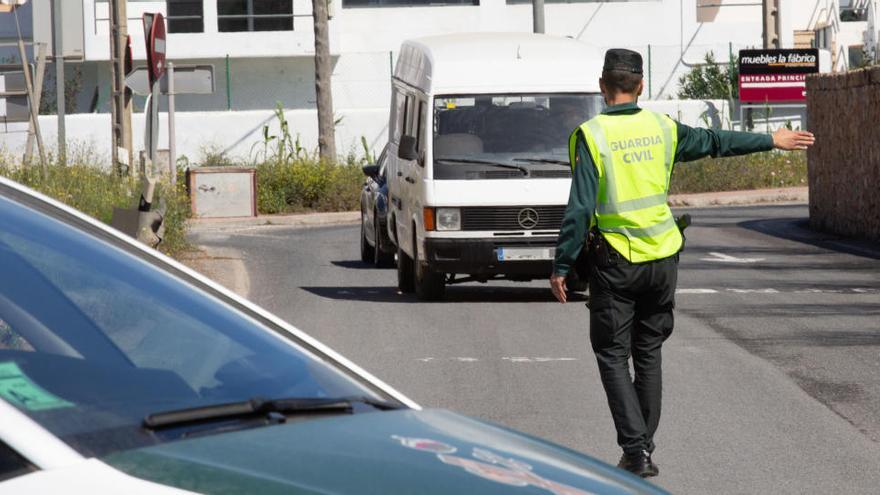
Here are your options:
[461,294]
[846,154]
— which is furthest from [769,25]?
[461,294]

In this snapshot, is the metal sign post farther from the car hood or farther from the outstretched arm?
the car hood

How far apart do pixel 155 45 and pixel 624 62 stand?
11.1 meters

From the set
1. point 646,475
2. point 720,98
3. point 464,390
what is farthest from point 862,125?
point 720,98

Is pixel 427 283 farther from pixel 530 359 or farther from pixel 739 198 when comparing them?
pixel 739 198

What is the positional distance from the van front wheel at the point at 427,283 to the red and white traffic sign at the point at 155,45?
351 cm

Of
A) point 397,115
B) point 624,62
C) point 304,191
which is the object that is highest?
point 624,62

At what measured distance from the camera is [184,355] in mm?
3609

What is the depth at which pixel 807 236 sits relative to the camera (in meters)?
24.1

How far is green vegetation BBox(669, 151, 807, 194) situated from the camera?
116 feet

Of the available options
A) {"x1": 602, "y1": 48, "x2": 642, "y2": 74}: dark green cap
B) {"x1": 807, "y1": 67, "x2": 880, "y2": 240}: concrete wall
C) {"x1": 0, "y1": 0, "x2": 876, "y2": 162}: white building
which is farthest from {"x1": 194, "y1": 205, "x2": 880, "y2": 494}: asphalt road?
{"x1": 0, "y1": 0, "x2": 876, "y2": 162}: white building

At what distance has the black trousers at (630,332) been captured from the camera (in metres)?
7.71

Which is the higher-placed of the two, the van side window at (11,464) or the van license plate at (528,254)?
the van side window at (11,464)

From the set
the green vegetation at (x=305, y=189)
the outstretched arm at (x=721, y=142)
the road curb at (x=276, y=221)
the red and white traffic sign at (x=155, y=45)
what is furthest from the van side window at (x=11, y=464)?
the green vegetation at (x=305, y=189)

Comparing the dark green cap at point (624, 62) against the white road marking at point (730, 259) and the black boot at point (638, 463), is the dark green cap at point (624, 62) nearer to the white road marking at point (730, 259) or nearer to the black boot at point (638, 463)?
the black boot at point (638, 463)
